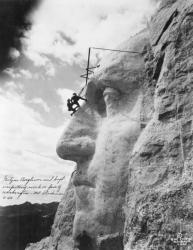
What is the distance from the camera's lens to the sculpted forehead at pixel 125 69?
4.36m

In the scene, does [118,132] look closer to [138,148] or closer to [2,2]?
[138,148]

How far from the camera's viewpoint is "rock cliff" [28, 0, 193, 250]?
3010 millimetres

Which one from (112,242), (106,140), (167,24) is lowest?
(112,242)

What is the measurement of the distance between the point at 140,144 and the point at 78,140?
40.1 inches

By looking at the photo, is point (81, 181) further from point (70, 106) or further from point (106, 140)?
point (70, 106)

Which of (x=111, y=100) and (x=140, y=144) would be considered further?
(x=111, y=100)

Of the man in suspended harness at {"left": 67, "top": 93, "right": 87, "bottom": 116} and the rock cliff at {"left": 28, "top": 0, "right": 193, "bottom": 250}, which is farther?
the man in suspended harness at {"left": 67, "top": 93, "right": 87, "bottom": 116}

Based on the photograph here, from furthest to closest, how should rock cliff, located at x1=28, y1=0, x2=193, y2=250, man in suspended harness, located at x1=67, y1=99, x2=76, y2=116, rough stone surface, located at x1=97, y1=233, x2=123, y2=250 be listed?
man in suspended harness, located at x1=67, y1=99, x2=76, y2=116 < rough stone surface, located at x1=97, y1=233, x2=123, y2=250 < rock cliff, located at x1=28, y1=0, x2=193, y2=250

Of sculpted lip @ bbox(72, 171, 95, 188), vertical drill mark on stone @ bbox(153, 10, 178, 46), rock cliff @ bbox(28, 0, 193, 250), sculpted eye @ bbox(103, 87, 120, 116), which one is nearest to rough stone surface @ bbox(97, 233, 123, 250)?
rock cliff @ bbox(28, 0, 193, 250)

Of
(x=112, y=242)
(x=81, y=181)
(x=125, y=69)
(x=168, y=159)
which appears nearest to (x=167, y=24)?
(x=125, y=69)

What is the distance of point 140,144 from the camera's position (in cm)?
358

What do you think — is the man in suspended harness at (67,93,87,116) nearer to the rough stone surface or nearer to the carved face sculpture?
the carved face sculpture

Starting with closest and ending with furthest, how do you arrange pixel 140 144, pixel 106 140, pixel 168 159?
pixel 168 159, pixel 140 144, pixel 106 140

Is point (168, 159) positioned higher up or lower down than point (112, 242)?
higher up
